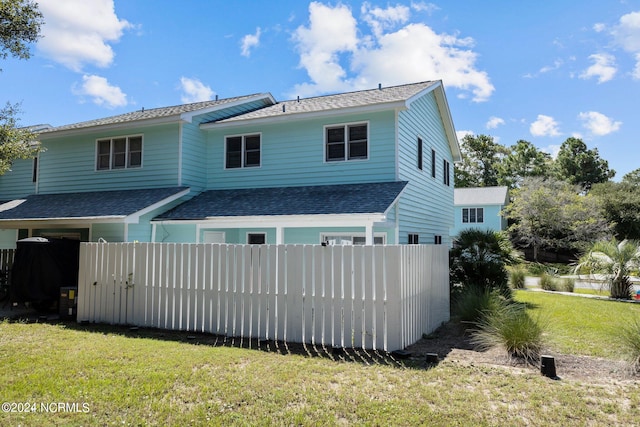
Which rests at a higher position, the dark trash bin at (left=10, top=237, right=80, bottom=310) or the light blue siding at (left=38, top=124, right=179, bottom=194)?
the light blue siding at (left=38, top=124, right=179, bottom=194)

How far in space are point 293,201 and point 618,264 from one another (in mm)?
10987

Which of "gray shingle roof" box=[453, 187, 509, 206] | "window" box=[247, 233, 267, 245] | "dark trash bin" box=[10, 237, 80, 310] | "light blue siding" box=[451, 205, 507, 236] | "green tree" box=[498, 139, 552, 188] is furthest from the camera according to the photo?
"green tree" box=[498, 139, 552, 188]

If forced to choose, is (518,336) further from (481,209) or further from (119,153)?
(481,209)

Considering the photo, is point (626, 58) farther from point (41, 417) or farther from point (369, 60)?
point (41, 417)

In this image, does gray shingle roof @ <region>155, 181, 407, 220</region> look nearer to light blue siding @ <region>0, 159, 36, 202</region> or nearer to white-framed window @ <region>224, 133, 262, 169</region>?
white-framed window @ <region>224, 133, 262, 169</region>

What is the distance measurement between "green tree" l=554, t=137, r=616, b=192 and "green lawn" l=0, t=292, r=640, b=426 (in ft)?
151

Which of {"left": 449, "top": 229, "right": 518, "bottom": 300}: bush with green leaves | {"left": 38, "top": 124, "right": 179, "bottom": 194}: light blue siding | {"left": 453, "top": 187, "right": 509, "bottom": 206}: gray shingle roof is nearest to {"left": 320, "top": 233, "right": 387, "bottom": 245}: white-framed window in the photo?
{"left": 449, "top": 229, "right": 518, "bottom": 300}: bush with green leaves

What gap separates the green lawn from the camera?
3721 millimetres

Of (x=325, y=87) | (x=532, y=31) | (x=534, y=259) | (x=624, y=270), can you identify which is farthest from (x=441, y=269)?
(x=534, y=259)

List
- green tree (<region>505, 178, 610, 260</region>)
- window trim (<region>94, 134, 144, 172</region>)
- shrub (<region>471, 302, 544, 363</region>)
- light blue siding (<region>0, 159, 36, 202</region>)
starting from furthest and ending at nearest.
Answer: green tree (<region>505, 178, 610, 260</region>) → light blue siding (<region>0, 159, 36, 202</region>) → window trim (<region>94, 134, 144, 172</region>) → shrub (<region>471, 302, 544, 363</region>)

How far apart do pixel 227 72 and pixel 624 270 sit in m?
16.5

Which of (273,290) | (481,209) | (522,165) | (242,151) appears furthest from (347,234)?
(522,165)

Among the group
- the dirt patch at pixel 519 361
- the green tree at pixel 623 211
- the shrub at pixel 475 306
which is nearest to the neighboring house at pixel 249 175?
the shrub at pixel 475 306

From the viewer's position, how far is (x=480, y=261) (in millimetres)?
12062
